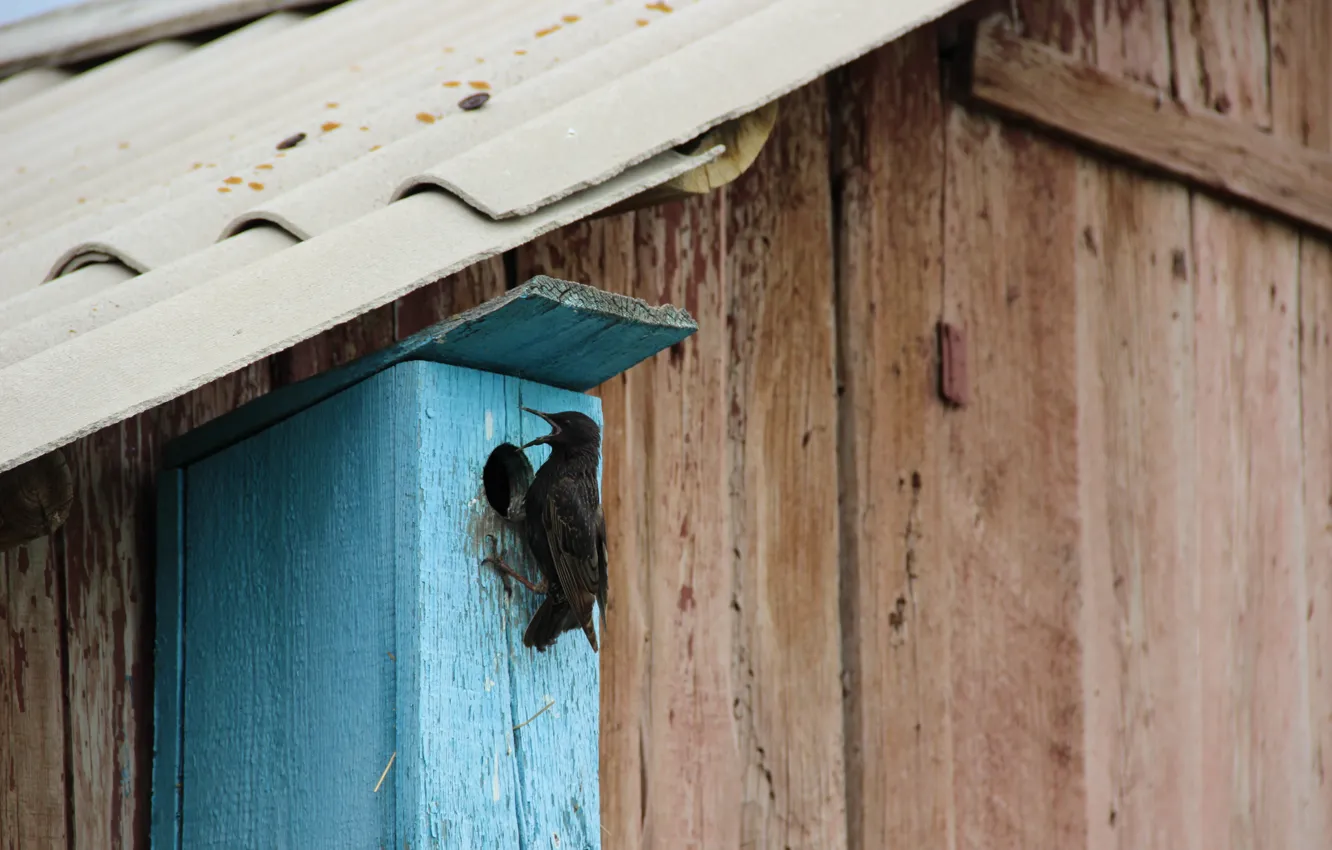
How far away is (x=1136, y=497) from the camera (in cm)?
392

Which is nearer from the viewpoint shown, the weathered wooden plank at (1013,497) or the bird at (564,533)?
the bird at (564,533)

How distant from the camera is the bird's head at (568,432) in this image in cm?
249

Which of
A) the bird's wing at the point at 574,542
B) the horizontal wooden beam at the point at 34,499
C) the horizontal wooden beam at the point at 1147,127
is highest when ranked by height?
the horizontal wooden beam at the point at 1147,127

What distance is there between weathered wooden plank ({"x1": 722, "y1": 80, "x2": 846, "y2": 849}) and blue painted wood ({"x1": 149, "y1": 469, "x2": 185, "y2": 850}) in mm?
1064

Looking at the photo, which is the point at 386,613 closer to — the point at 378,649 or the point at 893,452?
the point at 378,649

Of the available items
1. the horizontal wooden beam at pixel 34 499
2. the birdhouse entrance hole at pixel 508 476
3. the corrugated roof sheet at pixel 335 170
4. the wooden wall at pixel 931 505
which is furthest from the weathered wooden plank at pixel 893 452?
the horizontal wooden beam at pixel 34 499

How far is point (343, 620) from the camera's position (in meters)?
2.35

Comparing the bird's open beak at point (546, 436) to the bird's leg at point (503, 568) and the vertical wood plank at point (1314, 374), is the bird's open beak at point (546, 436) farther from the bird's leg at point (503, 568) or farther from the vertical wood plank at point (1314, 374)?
the vertical wood plank at point (1314, 374)

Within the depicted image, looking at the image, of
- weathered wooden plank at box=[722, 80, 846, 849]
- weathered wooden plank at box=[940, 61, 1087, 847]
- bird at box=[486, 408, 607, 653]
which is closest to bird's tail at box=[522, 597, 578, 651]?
bird at box=[486, 408, 607, 653]

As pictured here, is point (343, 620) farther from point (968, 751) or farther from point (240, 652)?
point (968, 751)

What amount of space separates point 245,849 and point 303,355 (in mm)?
834

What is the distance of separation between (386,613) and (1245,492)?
8.50 feet

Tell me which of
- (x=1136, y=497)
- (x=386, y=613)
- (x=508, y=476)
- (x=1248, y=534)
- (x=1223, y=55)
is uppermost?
(x=1223, y=55)

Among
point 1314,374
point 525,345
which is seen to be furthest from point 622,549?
point 1314,374
